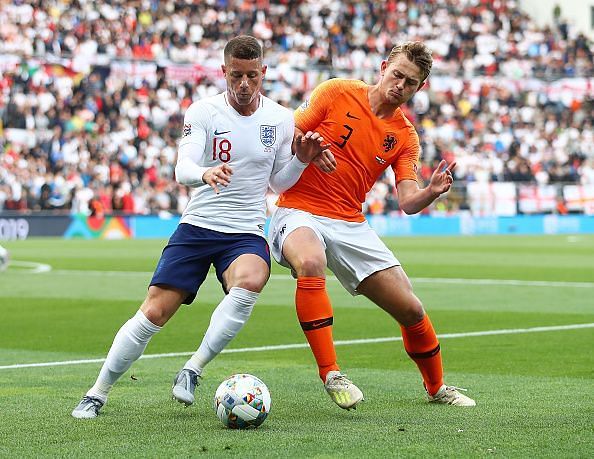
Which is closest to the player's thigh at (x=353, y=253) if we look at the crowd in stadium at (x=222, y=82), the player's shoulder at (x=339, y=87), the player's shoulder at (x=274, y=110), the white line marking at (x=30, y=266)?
the player's shoulder at (x=274, y=110)

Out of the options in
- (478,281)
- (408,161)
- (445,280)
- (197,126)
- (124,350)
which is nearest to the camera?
(124,350)

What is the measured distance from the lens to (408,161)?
757 cm

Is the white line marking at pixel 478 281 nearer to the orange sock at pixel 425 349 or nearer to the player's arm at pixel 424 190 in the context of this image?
the player's arm at pixel 424 190

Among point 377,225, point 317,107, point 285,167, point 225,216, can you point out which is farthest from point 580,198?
point 225,216

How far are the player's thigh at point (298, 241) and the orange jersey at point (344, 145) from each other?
0.12 meters

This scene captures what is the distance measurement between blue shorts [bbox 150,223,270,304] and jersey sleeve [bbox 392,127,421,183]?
1.13 m

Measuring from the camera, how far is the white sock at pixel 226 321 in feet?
21.8

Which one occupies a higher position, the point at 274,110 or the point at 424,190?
the point at 274,110

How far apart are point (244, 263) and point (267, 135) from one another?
784 millimetres

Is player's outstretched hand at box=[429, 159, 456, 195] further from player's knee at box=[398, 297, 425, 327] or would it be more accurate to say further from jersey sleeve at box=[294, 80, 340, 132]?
jersey sleeve at box=[294, 80, 340, 132]

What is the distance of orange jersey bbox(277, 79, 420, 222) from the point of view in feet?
24.2

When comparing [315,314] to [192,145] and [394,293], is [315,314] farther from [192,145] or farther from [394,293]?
[192,145]

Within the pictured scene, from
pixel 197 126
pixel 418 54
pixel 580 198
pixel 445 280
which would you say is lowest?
pixel 580 198

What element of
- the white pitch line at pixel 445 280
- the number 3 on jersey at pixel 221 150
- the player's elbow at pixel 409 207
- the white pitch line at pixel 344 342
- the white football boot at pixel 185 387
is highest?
the number 3 on jersey at pixel 221 150
